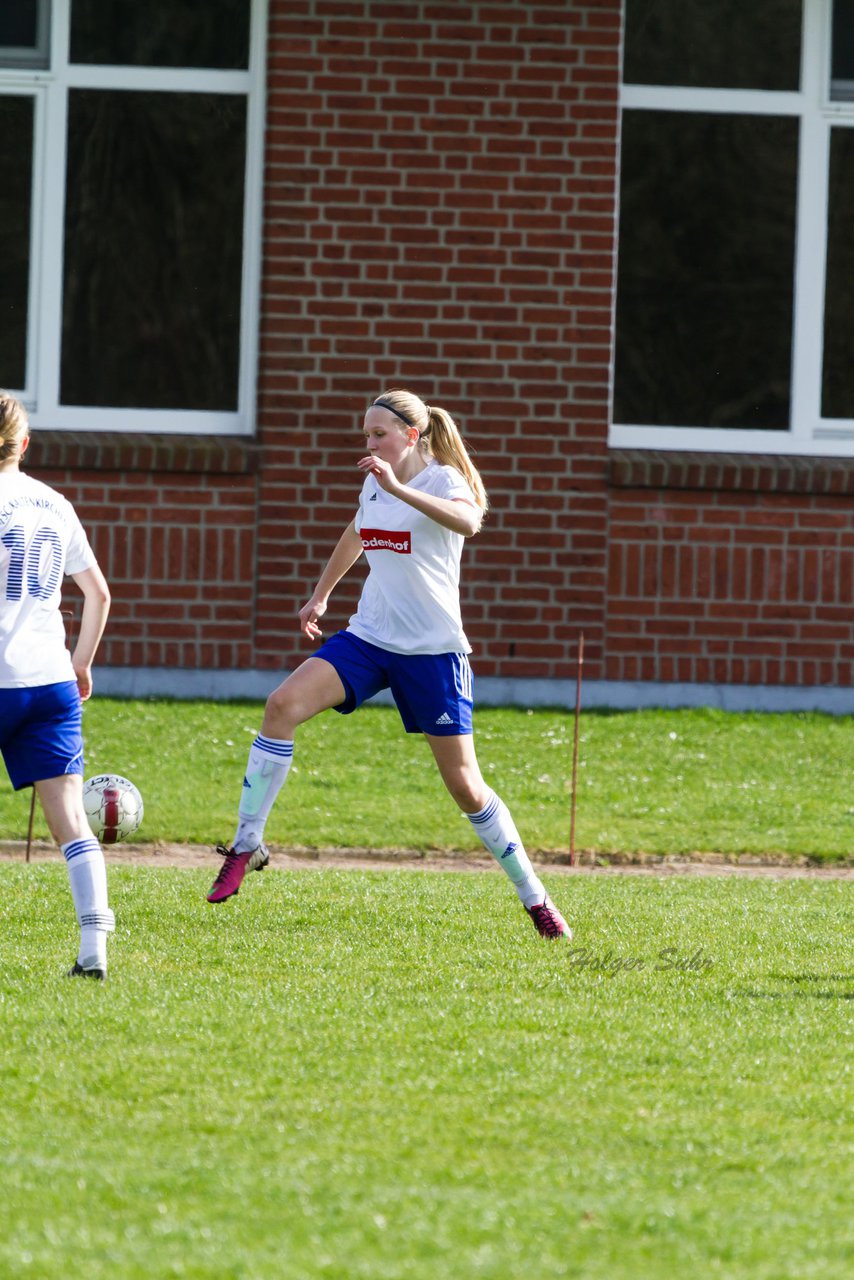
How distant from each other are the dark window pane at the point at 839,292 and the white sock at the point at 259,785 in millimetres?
6905

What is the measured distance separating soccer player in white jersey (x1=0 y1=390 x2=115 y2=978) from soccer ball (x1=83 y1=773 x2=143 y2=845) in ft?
6.52

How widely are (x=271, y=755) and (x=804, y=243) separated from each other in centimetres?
724

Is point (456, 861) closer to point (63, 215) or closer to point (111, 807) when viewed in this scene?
point (111, 807)

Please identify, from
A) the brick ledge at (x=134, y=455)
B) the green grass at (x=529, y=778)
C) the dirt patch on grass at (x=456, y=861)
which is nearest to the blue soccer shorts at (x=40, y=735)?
the dirt patch on grass at (x=456, y=861)

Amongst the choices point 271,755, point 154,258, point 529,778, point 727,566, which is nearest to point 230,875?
point 271,755

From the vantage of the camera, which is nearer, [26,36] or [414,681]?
[414,681]

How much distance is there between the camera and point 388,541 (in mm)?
6805

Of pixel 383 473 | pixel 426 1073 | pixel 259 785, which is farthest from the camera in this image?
pixel 259 785

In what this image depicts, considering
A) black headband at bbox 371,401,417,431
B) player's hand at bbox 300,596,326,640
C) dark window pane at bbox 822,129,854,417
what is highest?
dark window pane at bbox 822,129,854,417

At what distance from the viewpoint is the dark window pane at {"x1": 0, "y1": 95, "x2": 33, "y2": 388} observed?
12453 mm

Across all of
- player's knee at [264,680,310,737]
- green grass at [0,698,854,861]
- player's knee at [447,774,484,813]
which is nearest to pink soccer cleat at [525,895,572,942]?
player's knee at [447,774,484,813]

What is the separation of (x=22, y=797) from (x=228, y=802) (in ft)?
3.35

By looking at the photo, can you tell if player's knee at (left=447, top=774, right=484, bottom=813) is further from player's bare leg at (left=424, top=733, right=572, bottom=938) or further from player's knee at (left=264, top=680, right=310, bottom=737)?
player's knee at (left=264, top=680, right=310, bottom=737)

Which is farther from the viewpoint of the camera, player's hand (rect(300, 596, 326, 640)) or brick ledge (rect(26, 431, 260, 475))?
brick ledge (rect(26, 431, 260, 475))
